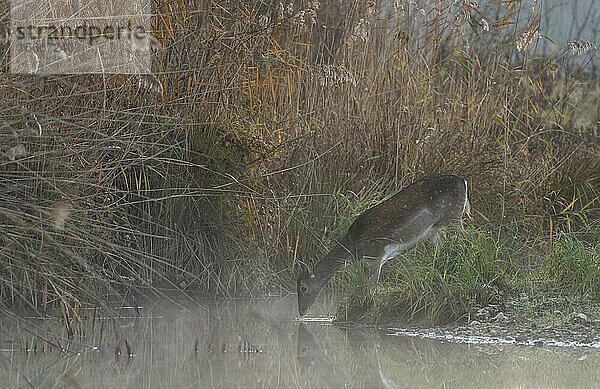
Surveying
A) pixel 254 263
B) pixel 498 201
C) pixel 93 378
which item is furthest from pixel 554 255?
pixel 93 378

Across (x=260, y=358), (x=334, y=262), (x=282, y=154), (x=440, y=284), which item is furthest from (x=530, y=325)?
(x=282, y=154)

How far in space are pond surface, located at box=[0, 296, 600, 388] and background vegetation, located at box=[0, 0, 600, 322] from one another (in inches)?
9.7

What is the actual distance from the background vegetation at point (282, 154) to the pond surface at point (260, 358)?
245 mm

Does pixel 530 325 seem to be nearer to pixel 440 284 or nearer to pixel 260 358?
pixel 440 284

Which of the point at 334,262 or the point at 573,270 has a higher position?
the point at 573,270

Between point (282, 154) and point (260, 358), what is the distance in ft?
7.89

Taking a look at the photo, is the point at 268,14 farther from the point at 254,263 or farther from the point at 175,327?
the point at 175,327

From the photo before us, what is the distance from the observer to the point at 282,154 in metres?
7.85

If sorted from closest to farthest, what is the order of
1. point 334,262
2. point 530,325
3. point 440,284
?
point 530,325, point 440,284, point 334,262

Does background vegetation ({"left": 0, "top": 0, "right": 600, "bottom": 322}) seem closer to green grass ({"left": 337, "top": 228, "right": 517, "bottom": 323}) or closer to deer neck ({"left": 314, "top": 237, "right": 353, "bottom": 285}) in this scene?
green grass ({"left": 337, "top": 228, "right": 517, "bottom": 323})

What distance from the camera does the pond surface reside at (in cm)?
513

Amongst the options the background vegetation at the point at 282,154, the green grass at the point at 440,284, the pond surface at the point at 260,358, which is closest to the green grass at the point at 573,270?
the background vegetation at the point at 282,154

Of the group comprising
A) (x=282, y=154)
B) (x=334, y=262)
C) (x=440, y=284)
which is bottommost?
(x=334, y=262)

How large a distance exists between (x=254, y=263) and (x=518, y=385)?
9.56 ft
